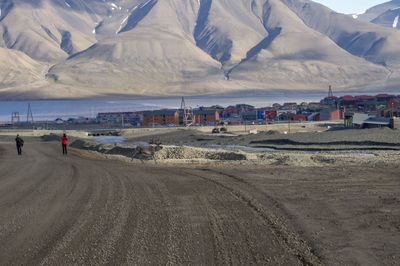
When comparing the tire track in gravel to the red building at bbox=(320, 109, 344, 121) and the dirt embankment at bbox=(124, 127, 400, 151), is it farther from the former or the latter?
the red building at bbox=(320, 109, 344, 121)

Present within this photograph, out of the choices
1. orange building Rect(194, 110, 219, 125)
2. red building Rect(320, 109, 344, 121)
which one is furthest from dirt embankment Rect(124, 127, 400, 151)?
orange building Rect(194, 110, 219, 125)

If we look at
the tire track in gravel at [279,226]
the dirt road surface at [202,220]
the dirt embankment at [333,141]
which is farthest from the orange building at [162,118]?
the tire track in gravel at [279,226]

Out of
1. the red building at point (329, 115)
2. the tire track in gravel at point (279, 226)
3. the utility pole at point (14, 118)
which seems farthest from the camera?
the utility pole at point (14, 118)

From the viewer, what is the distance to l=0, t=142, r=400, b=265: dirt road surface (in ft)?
27.1

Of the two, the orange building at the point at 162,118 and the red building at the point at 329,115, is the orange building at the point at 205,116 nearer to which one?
the orange building at the point at 162,118

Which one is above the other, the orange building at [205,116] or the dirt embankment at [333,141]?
the orange building at [205,116]

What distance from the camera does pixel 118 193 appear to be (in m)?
13.9

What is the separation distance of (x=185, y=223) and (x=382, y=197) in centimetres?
574

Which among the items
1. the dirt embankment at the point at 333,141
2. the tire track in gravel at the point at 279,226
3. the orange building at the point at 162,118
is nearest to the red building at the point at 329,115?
the orange building at the point at 162,118

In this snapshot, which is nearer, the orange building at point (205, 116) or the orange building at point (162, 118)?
the orange building at point (162, 118)

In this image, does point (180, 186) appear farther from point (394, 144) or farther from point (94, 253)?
point (394, 144)

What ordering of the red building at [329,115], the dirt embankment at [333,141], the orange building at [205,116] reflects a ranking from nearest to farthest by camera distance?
the dirt embankment at [333,141], the red building at [329,115], the orange building at [205,116]

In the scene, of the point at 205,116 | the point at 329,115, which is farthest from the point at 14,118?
the point at 329,115

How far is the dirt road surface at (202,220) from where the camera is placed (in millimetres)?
8250
